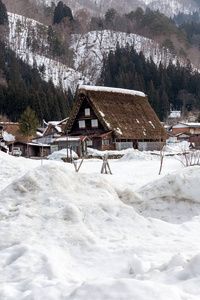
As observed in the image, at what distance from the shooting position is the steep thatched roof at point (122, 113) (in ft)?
88.7

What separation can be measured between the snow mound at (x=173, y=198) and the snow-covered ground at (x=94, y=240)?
0.08ft

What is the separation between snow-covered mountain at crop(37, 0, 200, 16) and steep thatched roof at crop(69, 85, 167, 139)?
109 metres

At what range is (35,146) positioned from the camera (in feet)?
111

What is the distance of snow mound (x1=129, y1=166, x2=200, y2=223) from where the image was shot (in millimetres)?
6506

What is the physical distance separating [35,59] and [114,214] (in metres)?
83.2

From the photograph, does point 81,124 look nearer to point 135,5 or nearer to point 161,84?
point 161,84

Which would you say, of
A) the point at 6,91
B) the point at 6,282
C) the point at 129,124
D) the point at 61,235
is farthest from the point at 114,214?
the point at 6,91

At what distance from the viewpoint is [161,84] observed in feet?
213

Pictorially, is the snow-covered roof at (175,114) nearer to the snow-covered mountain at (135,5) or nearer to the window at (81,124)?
the window at (81,124)

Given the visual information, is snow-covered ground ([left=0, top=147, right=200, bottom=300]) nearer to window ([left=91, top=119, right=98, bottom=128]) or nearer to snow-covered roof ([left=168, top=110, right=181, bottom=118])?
window ([left=91, top=119, right=98, bottom=128])

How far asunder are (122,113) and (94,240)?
82.4ft

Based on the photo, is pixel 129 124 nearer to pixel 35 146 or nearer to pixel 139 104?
pixel 139 104

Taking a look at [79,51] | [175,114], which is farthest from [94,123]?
[79,51]

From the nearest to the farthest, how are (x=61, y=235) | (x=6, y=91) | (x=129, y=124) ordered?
(x=61, y=235)
(x=129, y=124)
(x=6, y=91)
